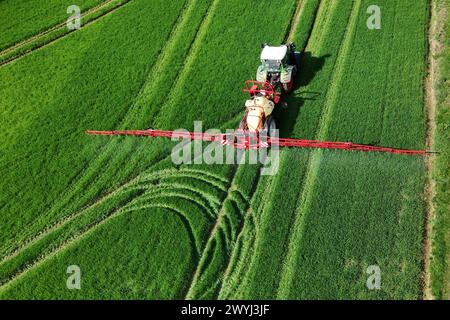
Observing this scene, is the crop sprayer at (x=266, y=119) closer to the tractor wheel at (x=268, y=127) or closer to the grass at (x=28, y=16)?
the tractor wheel at (x=268, y=127)

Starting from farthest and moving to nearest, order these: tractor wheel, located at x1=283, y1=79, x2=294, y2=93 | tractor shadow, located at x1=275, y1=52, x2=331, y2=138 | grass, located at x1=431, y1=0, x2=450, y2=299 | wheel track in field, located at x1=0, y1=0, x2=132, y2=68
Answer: wheel track in field, located at x1=0, y1=0, x2=132, y2=68 → tractor wheel, located at x1=283, y1=79, x2=294, y2=93 → tractor shadow, located at x1=275, y1=52, x2=331, y2=138 → grass, located at x1=431, y1=0, x2=450, y2=299

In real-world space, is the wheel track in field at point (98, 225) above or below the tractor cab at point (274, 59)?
below

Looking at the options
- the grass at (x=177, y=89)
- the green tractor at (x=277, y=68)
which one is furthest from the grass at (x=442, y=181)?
the grass at (x=177, y=89)

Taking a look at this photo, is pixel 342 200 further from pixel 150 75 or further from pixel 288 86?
pixel 150 75

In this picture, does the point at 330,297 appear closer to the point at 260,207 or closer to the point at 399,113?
the point at 260,207

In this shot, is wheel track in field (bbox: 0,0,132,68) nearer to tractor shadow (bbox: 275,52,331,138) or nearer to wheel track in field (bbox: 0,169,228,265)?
wheel track in field (bbox: 0,169,228,265)

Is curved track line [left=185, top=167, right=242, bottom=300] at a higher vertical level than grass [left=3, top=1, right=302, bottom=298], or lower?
lower

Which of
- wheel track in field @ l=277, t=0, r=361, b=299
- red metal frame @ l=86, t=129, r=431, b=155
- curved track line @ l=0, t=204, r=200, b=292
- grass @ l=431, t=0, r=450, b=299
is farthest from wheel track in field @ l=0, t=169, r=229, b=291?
grass @ l=431, t=0, r=450, b=299
